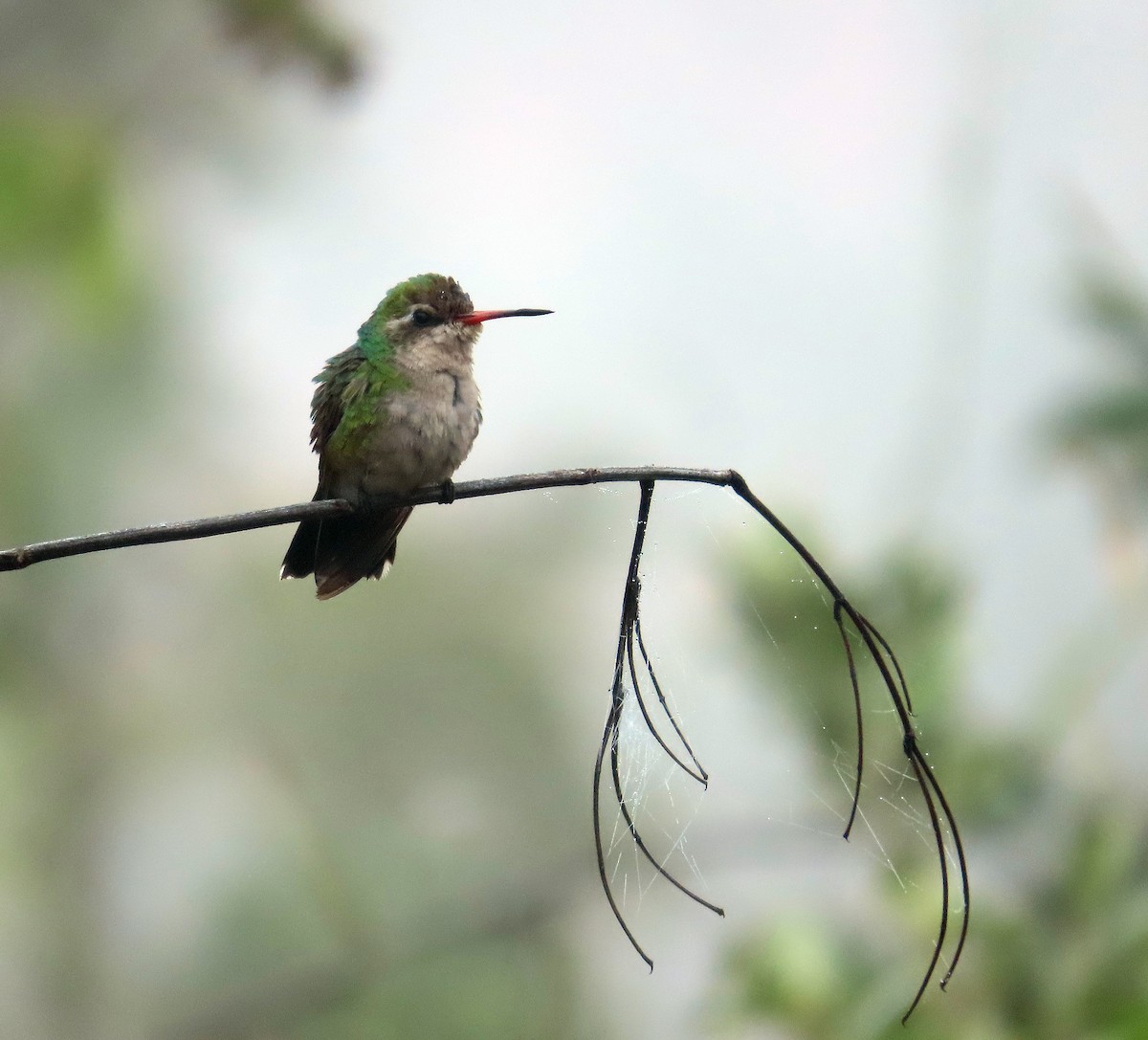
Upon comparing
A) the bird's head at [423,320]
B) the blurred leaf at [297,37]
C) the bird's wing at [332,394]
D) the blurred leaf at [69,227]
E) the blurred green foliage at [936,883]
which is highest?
the blurred leaf at [297,37]

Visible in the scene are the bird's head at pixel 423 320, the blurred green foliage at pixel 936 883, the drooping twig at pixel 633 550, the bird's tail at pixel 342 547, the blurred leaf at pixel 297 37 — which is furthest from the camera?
the blurred leaf at pixel 297 37

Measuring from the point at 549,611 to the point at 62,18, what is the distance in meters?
1.85

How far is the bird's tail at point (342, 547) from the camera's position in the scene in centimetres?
109

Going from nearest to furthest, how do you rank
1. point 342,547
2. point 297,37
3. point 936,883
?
point 342,547, point 936,883, point 297,37

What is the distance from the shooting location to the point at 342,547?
1108mm

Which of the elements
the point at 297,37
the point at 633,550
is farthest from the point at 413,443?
the point at 297,37

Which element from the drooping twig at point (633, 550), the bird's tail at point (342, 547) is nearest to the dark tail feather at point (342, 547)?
the bird's tail at point (342, 547)

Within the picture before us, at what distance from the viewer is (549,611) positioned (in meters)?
2.47

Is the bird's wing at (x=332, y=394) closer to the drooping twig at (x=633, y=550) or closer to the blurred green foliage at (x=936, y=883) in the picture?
the drooping twig at (x=633, y=550)

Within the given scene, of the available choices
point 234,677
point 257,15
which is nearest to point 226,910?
point 234,677

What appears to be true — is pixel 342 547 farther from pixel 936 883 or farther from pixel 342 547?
pixel 936 883

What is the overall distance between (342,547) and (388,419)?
14 cm

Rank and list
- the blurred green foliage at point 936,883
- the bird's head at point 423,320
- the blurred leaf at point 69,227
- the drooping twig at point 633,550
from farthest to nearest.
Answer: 1. the blurred leaf at point 69,227
2. the blurred green foliage at point 936,883
3. the bird's head at point 423,320
4. the drooping twig at point 633,550

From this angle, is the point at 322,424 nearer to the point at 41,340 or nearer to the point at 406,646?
the point at 406,646
